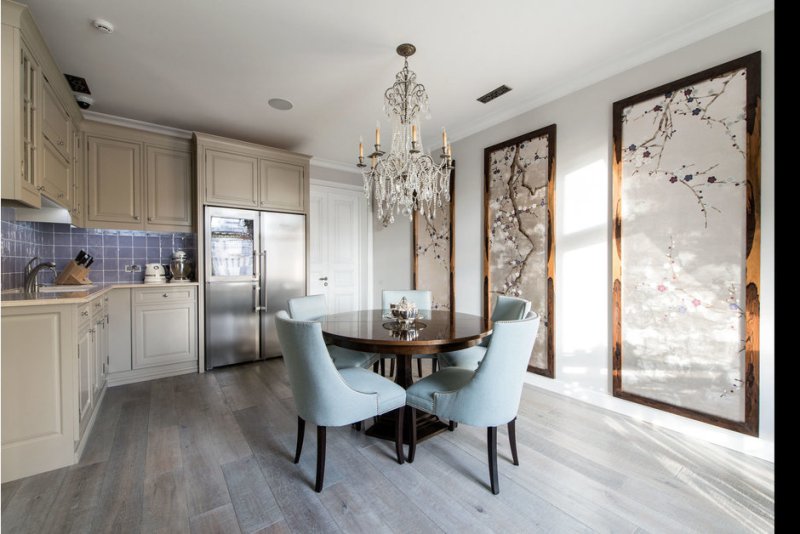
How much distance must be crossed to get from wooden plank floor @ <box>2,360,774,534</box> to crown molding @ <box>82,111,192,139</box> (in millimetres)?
2748

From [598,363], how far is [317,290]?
344 cm

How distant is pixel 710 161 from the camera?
7.23ft

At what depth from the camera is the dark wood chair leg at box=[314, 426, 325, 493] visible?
179cm

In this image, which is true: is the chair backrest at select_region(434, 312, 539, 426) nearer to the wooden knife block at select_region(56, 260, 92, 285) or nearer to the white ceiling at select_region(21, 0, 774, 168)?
the white ceiling at select_region(21, 0, 774, 168)

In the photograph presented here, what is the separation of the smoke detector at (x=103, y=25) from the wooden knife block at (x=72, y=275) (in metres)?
1.95

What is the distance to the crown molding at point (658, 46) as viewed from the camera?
2.08 meters

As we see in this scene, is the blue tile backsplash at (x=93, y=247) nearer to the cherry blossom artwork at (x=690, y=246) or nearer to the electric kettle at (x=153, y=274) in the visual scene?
the electric kettle at (x=153, y=274)

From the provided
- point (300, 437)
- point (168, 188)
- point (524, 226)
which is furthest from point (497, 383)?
point (168, 188)

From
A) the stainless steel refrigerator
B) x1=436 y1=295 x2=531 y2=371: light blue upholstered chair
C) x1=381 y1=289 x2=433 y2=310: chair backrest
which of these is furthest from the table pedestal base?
the stainless steel refrigerator

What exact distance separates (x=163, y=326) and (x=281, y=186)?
6.19 feet

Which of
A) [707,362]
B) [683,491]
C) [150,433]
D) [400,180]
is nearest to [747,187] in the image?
[707,362]

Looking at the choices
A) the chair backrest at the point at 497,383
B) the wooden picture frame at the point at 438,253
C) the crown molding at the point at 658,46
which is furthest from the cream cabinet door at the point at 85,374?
the crown molding at the point at 658,46

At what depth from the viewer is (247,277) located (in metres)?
3.79
